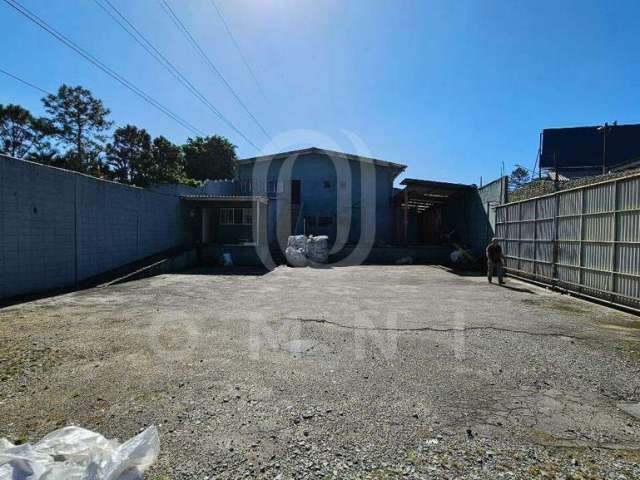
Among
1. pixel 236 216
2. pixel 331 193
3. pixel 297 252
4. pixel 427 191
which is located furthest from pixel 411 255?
pixel 236 216

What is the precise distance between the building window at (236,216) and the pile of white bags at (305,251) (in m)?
3.97

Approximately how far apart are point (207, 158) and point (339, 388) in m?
39.2

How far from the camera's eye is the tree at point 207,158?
39.1 meters

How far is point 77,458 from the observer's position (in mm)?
1968

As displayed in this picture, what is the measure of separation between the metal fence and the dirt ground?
1.20 metres

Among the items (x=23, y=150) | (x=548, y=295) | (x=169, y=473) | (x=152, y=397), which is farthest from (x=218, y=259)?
(x=23, y=150)

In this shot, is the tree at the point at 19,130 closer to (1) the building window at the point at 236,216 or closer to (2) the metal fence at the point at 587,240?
(1) the building window at the point at 236,216

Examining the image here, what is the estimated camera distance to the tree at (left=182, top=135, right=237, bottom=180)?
128ft

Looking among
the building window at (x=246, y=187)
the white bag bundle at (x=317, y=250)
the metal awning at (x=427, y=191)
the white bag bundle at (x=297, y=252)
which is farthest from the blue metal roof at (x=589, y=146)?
the building window at (x=246, y=187)

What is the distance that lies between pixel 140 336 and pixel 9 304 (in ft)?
14.1

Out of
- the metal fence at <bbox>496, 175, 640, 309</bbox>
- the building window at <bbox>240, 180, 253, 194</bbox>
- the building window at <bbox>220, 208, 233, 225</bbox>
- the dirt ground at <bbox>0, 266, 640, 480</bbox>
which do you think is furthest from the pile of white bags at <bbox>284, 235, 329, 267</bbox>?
the dirt ground at <bbox>0, 266, 640, 480</bbox>

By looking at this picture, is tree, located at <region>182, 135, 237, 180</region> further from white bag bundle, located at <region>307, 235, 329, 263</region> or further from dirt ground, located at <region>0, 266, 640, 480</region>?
dirt ground, located at <region>0, 266, 640, 480</region>

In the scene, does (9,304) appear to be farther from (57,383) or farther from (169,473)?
(169,473)

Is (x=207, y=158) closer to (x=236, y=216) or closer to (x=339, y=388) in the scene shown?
(x=236, y=216)
